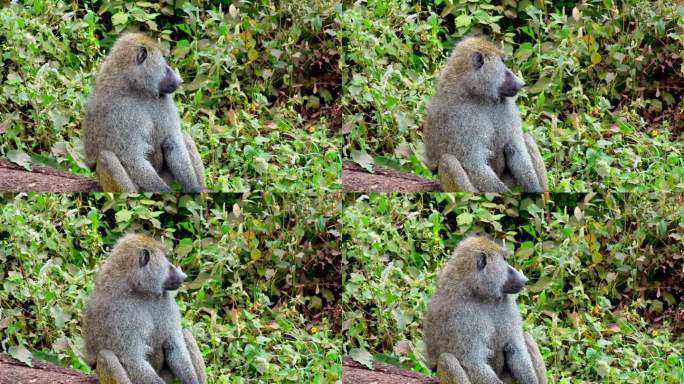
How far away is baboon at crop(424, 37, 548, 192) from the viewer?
25.1 feet

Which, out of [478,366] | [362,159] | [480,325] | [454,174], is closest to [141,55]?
[362,159]

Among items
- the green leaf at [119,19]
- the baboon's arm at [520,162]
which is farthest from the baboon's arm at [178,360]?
the baboon's arm at [520,162]

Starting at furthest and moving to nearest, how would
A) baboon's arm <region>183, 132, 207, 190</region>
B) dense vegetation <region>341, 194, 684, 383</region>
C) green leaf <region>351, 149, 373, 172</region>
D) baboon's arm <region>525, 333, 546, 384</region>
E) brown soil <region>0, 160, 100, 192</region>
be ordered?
green leaf <region>351, 149, 373, 172</region>, dense vegetation <region>341, 194, 684, 383</region>, brown soil <region>0, 160, 100, 192</region>, baboon's arm <region>183, 132, 207, 190</region>, baboon's arm <region>525, 333, 546, 384</region>

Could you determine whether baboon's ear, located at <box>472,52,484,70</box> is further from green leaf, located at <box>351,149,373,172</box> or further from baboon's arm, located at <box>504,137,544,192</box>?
green leaf, located at <box>351,149,373,172</box>

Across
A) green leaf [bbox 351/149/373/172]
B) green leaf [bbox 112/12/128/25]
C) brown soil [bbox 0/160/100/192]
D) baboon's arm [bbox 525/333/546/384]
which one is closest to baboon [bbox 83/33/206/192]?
brown soil [bbox 0/160/100/192]

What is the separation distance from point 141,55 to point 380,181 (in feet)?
7.02

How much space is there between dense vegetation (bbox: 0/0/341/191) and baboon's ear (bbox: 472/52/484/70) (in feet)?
4.78

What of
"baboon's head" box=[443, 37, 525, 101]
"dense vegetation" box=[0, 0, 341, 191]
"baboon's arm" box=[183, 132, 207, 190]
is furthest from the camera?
"dense vegetation" box=[0, 0, 341, 191]

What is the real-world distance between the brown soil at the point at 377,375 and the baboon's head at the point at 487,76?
214 centimetres

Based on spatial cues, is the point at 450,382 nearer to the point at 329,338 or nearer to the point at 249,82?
the point at 329,338

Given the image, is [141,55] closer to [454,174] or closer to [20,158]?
[20,158]

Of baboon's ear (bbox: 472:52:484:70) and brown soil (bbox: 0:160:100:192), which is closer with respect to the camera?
baboon's ear (bbox: 472:52:484:70)

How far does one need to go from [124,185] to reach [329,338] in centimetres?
210

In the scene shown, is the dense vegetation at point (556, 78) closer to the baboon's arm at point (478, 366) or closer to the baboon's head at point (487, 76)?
the baboon's head at point (487, 76)
